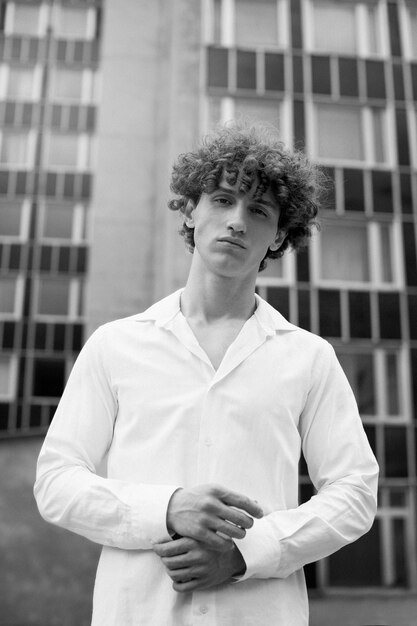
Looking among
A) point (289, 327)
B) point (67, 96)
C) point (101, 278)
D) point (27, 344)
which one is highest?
point (67, 96)

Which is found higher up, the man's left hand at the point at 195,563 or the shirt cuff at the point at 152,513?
the shirt cuff at the point at 152,513

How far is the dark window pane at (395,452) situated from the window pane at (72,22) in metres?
7.09

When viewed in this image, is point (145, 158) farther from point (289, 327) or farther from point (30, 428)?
point (289, 327)

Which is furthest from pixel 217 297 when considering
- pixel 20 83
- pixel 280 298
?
pixel 20 83

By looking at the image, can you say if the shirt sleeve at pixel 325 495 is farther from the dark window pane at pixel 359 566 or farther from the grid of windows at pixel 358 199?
the dark window pane at pixel 359 566

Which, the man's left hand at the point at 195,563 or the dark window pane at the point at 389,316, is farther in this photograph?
the dark window pane at the point at 389,316

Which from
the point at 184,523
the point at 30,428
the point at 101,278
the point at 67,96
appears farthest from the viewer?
the point at 67,96

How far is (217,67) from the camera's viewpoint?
7816 mm

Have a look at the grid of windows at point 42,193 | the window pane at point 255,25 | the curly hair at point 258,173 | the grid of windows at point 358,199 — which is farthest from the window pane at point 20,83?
the curly hair at point 258,173

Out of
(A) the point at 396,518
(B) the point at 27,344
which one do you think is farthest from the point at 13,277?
(A) the point at 396,518

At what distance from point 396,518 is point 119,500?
672cm

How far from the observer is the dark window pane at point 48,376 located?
9625 mm

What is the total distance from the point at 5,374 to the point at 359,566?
197 inches

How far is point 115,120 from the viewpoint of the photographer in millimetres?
10242
